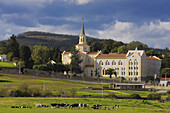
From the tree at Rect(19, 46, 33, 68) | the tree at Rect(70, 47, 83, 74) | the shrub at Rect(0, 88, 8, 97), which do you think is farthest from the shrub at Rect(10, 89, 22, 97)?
the tree at Rect(70, 47, 83, 74)

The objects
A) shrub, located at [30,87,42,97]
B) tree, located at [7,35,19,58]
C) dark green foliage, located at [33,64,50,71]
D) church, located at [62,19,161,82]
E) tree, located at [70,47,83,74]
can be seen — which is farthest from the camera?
church, located at [62,19,161,82]

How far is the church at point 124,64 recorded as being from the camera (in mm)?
151000

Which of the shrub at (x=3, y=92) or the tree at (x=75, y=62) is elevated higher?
the tree at (x=75, y=62)

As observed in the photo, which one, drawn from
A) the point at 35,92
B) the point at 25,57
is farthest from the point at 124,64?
the point at 35,92

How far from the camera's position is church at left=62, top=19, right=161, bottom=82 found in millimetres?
151000

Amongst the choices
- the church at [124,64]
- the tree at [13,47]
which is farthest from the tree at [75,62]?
the tree at [13,47]

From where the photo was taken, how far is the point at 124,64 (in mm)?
153750

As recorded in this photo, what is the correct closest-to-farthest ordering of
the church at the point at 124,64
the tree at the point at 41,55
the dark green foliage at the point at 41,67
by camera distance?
the dark green foliage at the point at 41,67 → the church at the point at 124,64 → the tree at the point at 41,55

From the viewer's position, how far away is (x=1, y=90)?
75312mm

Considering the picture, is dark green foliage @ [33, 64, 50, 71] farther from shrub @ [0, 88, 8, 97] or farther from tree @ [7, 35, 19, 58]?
shrub @ [0, 88, 8, 97]

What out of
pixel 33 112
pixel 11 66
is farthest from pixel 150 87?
pixel 33 112

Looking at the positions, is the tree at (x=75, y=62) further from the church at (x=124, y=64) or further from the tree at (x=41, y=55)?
the tree at (x=41, y=55)

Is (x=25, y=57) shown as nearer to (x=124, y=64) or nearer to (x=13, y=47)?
(x=13, y=47)

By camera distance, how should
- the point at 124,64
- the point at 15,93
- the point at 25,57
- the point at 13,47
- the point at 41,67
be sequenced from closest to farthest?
the point at 15,93 < the point at 41,67 < the point at 25,57 < the point at 13,47 < the point at 124,64
